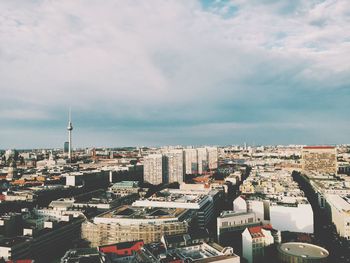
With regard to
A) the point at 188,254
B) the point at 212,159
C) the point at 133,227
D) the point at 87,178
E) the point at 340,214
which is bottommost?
the point at 188,254

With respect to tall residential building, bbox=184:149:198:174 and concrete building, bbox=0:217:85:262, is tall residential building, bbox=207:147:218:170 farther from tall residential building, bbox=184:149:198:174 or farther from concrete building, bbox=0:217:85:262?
concrete building, bbox=0:217:85:262

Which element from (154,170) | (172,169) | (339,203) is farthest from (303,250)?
(172,169)

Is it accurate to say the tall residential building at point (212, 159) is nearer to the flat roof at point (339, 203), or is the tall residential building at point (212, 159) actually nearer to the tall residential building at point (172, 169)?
the tall residential building at point (172, 169)

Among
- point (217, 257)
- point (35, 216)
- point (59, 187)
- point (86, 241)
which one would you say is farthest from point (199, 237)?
point (59, 187)

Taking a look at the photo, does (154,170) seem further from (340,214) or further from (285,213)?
(340,214)

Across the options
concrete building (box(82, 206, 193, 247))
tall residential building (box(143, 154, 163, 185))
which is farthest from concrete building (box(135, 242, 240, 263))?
tall residential building (box(143, 154, 163, 185))

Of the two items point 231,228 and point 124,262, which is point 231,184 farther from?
point 124,262

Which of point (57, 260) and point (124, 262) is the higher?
point (124, 262)

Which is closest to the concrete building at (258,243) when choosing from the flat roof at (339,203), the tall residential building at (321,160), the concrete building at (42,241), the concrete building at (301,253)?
the concrete building at (301,253)
